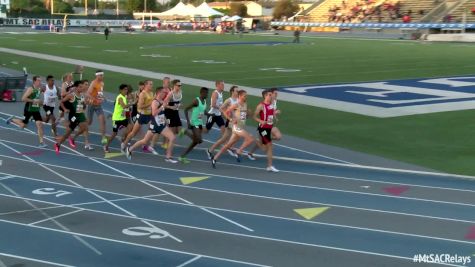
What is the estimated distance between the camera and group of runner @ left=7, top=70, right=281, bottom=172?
13469mm

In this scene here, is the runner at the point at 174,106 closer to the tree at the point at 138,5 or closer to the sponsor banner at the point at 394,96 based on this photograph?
the sponsor banner at the point at 394,96

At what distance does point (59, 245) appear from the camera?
8648mm

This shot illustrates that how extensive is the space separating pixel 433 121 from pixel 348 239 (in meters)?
10.0

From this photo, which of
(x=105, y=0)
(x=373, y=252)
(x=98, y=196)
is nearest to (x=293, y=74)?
(x=98, y=196)

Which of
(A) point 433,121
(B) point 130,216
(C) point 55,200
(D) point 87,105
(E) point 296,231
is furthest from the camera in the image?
(A) point 433,121

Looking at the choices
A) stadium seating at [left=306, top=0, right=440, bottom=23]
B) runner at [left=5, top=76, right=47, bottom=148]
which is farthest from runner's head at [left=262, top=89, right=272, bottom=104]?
stadium seating at [left=306, top=0, right=440, bottom=23]

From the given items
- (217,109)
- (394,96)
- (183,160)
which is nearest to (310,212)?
(183,160)

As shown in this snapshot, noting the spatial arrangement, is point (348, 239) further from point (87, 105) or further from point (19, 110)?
point (19, 110)

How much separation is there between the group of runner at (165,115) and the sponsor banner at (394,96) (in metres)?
6.16

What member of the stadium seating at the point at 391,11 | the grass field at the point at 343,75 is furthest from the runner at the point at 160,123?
the stadium seating at the point at 391,11

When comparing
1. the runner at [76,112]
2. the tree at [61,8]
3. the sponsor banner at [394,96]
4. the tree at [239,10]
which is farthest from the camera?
the tree at [61,8]

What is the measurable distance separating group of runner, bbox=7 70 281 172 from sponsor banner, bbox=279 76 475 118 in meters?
6.16

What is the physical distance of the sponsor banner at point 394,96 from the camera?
20.2m

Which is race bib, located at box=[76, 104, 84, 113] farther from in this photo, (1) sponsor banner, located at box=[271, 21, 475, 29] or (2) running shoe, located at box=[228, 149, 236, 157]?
(1) sponsor banner, located at box=[271, 21, 475, 29]
